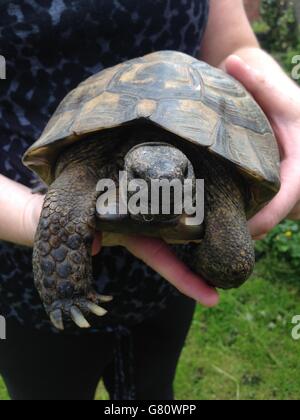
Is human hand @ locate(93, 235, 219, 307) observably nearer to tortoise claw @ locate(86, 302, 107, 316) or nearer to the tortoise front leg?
the tortoise front leg

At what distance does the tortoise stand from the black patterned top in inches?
3.6

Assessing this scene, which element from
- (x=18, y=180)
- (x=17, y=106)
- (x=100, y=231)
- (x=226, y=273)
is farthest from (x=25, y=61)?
(x=226, y=273)

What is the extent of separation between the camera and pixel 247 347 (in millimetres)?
2551

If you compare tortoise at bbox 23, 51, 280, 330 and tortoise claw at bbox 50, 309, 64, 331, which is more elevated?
tortoise at bbox 23, 51, 280, 330

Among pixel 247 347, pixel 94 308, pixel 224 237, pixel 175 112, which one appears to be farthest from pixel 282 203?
pixel 247 347

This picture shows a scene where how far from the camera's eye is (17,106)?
1.26 m

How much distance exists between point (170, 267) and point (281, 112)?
531mm

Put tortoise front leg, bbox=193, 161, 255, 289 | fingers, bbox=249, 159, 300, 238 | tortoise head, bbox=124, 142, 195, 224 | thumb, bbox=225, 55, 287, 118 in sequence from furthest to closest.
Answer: thumb, bbox=225, 55, 287, 118 → fingers, bbox=249, 159, 300, 238 → tortoise front leg, bbox=193, 161, 255, 289 → tortoise head, bbox=124, 142, 195, 224

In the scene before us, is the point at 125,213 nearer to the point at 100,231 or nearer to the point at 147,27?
the point at 100,231

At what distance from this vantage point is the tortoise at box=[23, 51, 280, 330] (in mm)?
1049

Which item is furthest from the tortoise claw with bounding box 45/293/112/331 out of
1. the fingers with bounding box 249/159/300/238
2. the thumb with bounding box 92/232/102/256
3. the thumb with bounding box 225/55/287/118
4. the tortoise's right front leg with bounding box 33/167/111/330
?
the thumb with bounding box 225/55/287/118

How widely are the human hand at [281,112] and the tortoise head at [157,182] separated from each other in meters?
0.36

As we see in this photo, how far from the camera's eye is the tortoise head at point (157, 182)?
38.9 inches

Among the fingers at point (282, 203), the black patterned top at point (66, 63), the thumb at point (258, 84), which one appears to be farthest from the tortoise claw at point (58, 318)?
the thumb at point (258, 84)
